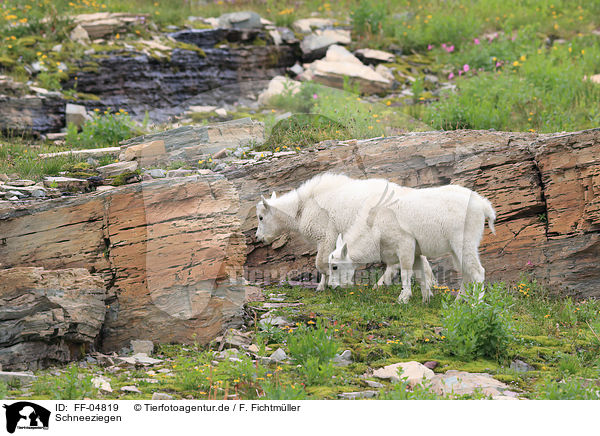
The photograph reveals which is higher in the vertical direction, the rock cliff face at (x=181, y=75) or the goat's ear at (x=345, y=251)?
the rock cliff face at (x=181, y=75)

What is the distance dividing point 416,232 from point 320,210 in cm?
198

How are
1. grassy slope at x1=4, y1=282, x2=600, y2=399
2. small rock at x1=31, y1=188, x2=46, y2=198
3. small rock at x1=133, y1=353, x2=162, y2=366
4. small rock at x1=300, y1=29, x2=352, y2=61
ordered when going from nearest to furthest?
grassy slope at x1=4, y1=282, x2=600, y2=399 < small rock at x1=133, y1=353, x2=162, y2=366 < small rock at x1=31, y1=188, x2=46, y2=198 < small rock at x1=300, y1=29, x2=352, y2=61

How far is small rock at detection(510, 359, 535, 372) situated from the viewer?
7.51 m

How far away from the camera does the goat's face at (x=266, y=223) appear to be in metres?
11.0

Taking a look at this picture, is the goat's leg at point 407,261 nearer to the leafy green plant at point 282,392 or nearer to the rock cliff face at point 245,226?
the rock cliff face at point 245,226

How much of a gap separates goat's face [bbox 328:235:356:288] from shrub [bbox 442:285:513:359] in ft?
7.80

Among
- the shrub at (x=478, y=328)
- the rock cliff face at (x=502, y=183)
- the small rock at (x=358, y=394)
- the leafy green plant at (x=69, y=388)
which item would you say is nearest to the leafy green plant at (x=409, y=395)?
the small rock at (x=358, y=394)

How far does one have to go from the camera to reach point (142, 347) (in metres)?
8.34

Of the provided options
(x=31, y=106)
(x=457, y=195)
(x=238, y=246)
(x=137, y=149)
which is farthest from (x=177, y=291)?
(x=31, y=106)

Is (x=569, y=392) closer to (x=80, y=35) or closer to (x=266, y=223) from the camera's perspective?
(x=266, y=223)

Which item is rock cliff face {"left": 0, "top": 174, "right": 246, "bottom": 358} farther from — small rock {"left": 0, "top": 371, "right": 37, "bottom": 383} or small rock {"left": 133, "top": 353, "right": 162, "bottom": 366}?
small rock {"left": 0, "top": 371, "right": 37, "bottom": 383}

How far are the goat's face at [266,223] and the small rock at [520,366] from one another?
5.06 meters

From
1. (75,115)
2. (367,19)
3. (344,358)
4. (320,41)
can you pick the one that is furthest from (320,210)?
(367,19)
